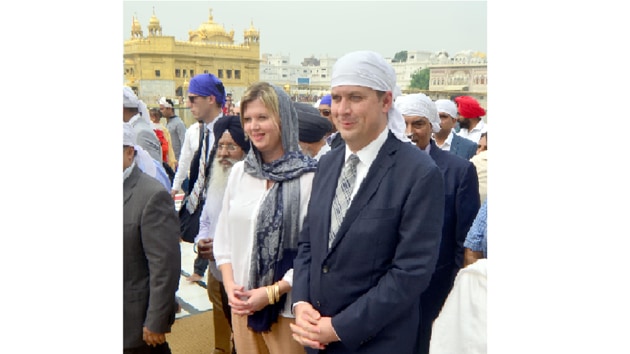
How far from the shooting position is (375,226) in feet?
4.22

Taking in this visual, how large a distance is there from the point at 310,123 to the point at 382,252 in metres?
0.95

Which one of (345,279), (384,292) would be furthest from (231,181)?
(384,292)

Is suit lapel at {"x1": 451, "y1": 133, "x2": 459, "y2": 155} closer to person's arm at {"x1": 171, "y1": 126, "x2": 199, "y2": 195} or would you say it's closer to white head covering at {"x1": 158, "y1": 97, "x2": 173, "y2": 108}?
person's arm at {"x1": 171, "y1": 126, "x2": 199, "y2": 195}

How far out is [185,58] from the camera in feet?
7.14

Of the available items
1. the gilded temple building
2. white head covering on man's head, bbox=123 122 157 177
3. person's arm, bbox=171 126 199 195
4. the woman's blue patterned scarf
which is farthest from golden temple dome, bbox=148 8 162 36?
person's arm, bbox=171 126 199 195

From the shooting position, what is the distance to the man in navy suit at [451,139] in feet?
8.63

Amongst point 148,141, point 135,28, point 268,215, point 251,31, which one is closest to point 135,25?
point 135,28

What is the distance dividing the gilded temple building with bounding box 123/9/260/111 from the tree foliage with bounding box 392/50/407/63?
1.51ft

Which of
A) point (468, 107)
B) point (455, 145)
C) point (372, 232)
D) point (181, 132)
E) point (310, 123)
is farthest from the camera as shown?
point (181, 132)

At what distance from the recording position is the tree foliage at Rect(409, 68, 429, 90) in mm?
1777

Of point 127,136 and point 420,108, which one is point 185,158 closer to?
point 127,136
